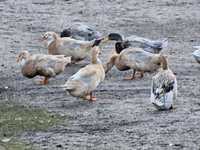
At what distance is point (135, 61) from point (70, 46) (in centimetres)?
159

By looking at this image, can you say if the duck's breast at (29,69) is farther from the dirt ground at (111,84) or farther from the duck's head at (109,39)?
the duck's head at (109,39)

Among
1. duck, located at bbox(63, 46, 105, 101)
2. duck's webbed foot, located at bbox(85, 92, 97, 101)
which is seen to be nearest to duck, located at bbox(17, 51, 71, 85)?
duck, located at bbox(63, 46, 105, 101)

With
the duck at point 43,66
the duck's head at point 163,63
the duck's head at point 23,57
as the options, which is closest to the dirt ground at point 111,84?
the duck at point 43,66

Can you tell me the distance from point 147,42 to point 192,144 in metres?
5.13

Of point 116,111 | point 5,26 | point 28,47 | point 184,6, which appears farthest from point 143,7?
point 116,111

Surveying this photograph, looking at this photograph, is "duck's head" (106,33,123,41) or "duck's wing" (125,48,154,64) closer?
"duck's wing" (125,48,154,64)

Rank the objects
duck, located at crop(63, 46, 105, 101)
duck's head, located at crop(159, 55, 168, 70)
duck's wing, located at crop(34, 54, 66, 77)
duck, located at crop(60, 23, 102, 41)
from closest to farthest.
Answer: duck, located at crop(63, 46, 105, 101)
duck's head, located at crop(159, 55, 168, 70)
duck's wing, located at crop(34, 54, 66, 77)
duck, located at crop(60, 23, 102, 41)

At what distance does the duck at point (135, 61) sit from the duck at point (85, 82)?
1075 millimetres

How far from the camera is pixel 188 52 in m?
14.9

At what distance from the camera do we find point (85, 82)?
1133 centimetres

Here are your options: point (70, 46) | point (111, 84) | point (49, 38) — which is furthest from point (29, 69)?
point (49, 38)

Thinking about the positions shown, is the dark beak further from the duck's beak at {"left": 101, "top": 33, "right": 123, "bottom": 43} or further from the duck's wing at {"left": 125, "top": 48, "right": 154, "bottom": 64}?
the duck's wing at {"left": 125, "top": 48, "right": 154, "bottom": 64}

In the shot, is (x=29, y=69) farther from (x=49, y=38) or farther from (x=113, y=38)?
(x=113, y=38)

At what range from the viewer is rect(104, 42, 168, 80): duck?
12.6 m
